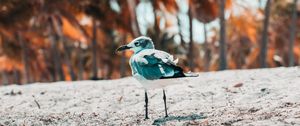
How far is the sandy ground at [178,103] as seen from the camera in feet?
23.4

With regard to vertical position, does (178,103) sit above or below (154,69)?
below

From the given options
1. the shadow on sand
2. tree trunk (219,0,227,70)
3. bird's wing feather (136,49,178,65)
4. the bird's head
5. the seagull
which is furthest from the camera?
tree trunk (219,0,227,70)

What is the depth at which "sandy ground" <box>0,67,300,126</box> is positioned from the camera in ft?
23.4

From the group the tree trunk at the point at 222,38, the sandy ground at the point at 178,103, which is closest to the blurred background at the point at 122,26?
the tree trunk at the point at 222,38

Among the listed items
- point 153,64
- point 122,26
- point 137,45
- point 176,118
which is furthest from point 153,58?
point 122,26

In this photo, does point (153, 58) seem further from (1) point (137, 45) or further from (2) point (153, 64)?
(1) point (137, 45)

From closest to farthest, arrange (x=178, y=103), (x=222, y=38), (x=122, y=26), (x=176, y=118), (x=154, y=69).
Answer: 1. (x=154, y=69)
2. (x=176, y=118)
3. (x=178, y=103)
4. (x=222, y=38)
5. (x=122, y=26)

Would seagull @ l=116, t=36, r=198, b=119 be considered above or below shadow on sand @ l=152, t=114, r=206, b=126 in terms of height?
above

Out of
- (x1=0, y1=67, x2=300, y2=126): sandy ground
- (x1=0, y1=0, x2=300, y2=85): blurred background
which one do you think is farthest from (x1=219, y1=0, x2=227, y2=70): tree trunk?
(x1=0, y1=67, x2=300, y2=126): sandy ground

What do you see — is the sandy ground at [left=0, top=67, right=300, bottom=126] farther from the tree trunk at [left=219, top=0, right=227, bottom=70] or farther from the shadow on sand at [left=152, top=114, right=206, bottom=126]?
the tree trunk at [left=219, top=0, right=227, bottom=70]

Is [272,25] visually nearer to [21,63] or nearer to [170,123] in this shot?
[21,63]

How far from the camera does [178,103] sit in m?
8.70

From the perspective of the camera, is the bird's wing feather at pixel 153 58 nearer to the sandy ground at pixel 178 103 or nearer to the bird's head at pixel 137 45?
the bird's head at pixel 137 45

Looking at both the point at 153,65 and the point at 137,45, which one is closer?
the point at 153,65
